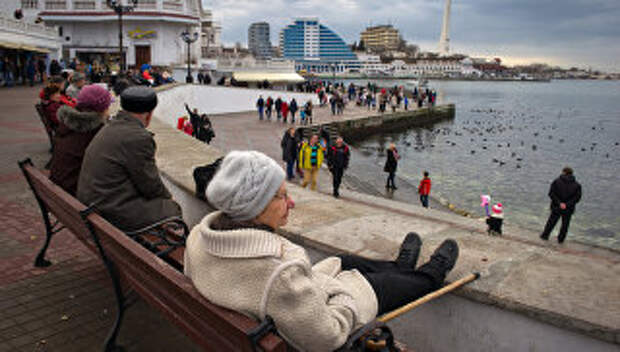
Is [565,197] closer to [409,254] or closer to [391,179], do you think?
[391,179]

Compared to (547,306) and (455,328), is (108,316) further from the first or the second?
(547,306)

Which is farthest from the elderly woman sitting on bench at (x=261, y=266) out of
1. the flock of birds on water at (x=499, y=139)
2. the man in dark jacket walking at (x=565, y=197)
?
the flock of birds on water at (x=499, y=139)

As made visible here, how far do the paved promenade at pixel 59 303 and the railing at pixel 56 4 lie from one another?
42.2 metres

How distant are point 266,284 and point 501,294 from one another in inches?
62.6

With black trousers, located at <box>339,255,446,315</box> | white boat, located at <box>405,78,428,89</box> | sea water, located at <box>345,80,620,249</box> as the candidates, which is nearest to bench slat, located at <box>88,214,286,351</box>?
black trousers, located at <box>339,255,446,315</box>

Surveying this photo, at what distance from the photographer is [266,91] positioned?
36750 millimetres

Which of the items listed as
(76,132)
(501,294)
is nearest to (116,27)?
(76,132)

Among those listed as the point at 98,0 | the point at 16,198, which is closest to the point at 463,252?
the point at 16,198

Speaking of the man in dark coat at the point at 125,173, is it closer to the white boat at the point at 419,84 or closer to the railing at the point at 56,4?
the railing at the point at 56,4

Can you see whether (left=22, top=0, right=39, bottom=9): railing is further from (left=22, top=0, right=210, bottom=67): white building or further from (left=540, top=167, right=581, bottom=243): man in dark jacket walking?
(left=540, top=167, right=581, bottom=243): man in dark jacket walking

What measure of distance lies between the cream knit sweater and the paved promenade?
4.46ft

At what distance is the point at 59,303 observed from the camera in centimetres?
335

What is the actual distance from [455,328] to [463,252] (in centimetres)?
76

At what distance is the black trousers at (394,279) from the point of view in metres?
2.50
